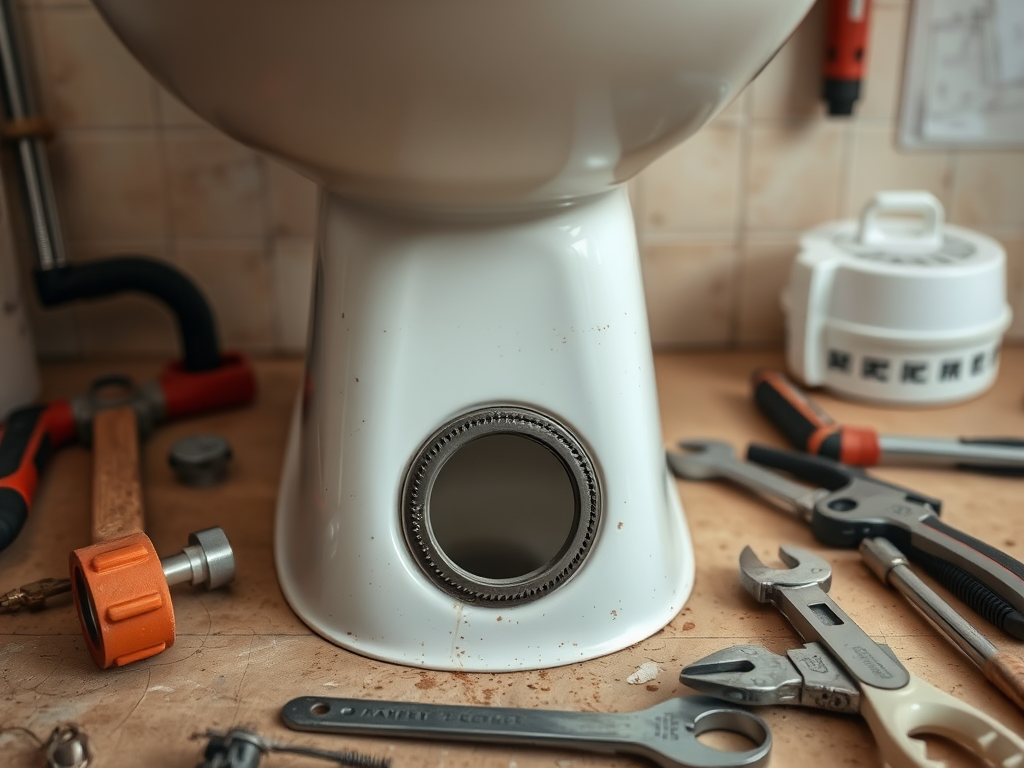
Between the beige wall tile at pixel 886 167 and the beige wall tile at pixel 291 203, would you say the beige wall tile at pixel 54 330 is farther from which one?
the beige wall tile at pixel 886 167

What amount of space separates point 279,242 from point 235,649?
0.56 m

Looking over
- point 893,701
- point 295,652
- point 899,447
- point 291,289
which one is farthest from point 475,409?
point 291,289

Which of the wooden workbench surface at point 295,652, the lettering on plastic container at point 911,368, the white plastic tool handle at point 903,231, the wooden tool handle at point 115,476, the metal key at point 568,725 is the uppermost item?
the white plastic tool handle at point 903,231

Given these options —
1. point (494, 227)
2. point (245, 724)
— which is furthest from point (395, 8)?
point (245, 724)

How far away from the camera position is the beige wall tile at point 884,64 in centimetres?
104

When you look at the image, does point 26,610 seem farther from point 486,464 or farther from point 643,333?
point 643,333

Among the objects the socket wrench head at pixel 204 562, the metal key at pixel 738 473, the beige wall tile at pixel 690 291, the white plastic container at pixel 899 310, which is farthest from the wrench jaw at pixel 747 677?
the beige wall tile at pixel 690 291

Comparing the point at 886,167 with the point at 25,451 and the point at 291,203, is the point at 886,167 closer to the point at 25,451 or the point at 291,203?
the point at 291,203

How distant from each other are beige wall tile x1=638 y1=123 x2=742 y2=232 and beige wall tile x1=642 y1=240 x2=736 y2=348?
1.0 inches

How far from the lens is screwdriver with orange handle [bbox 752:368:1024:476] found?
866 mm

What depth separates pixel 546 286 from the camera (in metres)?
0.64

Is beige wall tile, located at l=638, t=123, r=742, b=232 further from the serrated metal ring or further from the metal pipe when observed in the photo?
the metal pipe

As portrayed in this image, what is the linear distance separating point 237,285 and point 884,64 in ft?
2.46

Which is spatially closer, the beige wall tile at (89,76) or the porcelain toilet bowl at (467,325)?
the porcelain toilet bowl at (467,325)
